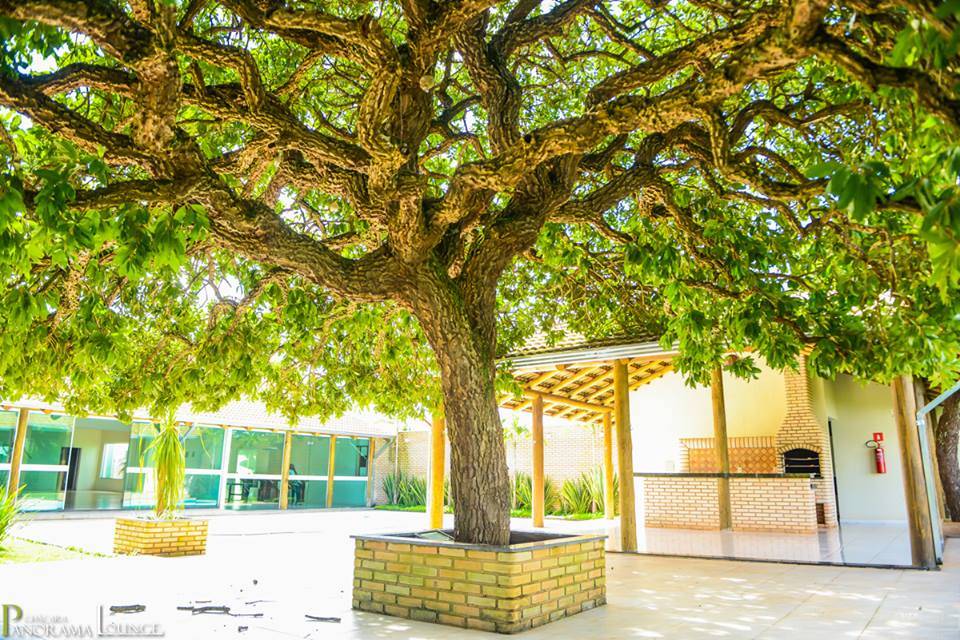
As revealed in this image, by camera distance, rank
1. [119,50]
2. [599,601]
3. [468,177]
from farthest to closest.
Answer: [599,601], [468,177], [119,50]

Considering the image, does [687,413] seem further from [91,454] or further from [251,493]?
[91,454]

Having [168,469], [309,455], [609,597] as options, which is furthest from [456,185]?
[309,455]

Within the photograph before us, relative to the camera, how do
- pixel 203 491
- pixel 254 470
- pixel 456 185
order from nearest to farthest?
pixel 456 185
pixel 203 491
pixel 254 470

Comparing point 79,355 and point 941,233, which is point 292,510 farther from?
point 941,233

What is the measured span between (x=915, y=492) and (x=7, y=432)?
1825cm

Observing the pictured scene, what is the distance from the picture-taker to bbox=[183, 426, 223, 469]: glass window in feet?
64.2

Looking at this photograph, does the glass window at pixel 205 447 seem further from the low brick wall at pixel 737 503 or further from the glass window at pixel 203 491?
the low brick wall at pixel 737 503

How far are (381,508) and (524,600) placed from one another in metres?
19.8

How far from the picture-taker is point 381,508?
2373 cm

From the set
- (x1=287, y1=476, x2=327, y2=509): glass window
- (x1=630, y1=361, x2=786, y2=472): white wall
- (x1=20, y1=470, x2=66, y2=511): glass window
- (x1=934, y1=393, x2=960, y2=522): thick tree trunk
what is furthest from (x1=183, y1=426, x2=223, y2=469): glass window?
(x1=934, y1=393, x2=960, y2=522): thick tree trunk

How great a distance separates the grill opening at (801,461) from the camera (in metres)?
14.5

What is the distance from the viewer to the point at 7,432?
51.8ft

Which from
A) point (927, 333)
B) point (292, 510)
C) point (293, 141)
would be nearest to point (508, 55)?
point (293, 141)

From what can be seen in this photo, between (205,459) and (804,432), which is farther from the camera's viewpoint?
(205,459)
